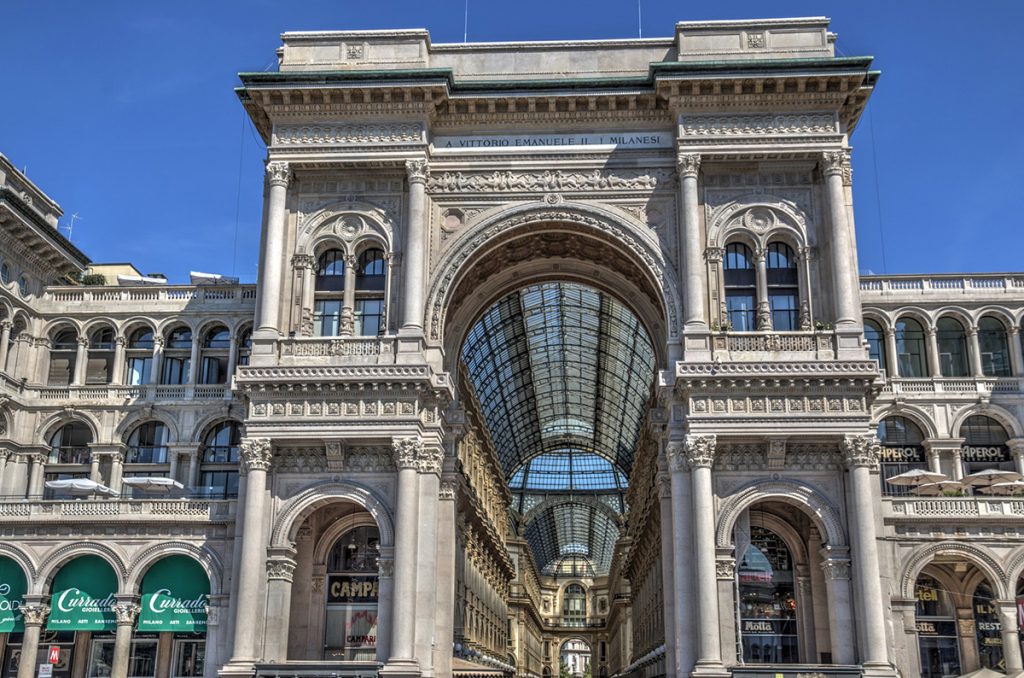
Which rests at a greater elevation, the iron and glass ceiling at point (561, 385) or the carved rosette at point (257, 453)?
the iron and glass ceiling at point (561, 385)

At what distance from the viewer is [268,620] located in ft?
137

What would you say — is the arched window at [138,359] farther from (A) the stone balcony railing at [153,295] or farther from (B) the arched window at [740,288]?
(B) the arched window at [740,288]

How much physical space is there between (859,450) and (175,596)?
2898 centimetres

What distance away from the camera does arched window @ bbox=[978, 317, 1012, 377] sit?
5275 cm

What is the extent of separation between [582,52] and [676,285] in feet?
38.7

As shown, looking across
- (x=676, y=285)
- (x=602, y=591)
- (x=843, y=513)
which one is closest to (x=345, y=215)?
(x=676, y=285)

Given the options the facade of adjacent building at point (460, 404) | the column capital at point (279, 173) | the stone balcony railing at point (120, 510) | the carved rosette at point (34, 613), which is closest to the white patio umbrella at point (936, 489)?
the facade of adjacent building at point (460, 404)

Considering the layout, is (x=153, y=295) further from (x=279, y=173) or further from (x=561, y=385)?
(x=561, y=385)

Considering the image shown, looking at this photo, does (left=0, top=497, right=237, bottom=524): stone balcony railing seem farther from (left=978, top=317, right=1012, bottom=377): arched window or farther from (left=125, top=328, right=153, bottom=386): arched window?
(left=978, top=317, right=1012, bottom=377): arched window

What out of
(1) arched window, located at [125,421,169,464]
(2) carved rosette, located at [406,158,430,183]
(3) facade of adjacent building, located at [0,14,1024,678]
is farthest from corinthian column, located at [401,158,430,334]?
(1) arched window, located at [125,421,169,464]

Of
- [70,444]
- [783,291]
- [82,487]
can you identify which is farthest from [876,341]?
[70,444]

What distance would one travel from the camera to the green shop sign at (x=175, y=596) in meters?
45.8

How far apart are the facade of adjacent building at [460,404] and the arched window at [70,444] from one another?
0.37ft

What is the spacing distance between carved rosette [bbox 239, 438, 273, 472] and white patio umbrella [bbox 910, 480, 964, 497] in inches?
1123
